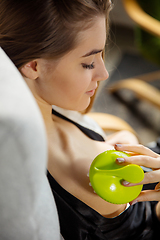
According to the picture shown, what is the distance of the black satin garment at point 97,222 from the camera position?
72 centimetres

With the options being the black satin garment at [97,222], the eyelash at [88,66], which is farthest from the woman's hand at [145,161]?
the eyelash at [88,66]

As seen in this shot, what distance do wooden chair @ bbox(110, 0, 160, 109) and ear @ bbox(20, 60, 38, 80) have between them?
1.16 metres

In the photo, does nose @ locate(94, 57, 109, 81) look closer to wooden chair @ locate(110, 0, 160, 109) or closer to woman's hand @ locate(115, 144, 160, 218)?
woman's hand @ locate(115, 144, 160, 218)

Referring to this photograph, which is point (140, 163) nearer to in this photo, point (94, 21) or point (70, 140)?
point (70, 140)

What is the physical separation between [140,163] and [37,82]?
35 cm

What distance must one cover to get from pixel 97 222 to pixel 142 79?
1809 millimetres

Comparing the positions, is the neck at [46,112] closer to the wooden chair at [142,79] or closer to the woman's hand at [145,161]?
the woman's hand at [145,161]

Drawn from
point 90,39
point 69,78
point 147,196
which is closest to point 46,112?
point 69,78

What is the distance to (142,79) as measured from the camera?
2357 millimetres

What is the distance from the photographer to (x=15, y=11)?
0.60 meters

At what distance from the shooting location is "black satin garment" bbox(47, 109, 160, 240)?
0.72 metres

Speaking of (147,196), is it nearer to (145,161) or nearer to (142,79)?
(145,161)

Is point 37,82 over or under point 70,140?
over

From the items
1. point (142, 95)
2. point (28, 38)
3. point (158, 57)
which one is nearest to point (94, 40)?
point (28, 38)
